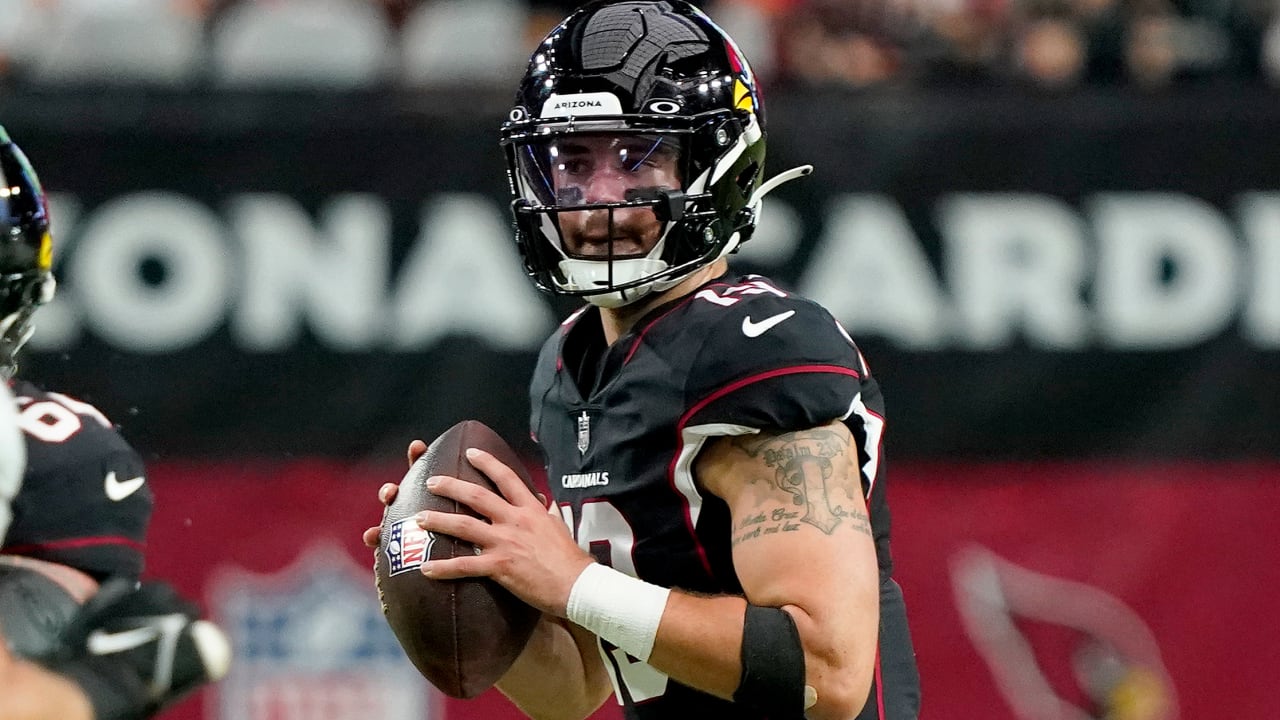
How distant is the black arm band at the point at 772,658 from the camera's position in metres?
2.14

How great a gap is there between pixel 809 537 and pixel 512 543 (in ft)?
1.28

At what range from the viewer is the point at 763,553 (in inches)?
85.7

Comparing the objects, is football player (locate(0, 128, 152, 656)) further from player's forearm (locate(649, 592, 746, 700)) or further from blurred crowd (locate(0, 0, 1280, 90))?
blurred crowd (locate(0, 0, 1280, 90))

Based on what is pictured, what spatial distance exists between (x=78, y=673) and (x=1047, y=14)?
4642 mm

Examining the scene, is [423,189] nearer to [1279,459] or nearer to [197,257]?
[197,257]

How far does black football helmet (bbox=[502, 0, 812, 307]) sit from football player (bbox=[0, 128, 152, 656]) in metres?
0.67

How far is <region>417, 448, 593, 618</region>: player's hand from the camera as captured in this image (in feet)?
7.34

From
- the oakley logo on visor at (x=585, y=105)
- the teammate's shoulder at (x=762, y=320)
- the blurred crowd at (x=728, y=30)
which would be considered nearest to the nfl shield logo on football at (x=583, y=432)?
the teammate's shoulder at (x=762, y=320)

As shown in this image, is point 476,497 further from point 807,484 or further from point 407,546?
point 807,484

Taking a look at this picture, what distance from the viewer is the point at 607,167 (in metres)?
2.47

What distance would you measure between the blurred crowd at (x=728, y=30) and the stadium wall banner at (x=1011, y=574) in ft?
3.75

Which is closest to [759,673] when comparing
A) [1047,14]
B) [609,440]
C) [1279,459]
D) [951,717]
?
[609,440]

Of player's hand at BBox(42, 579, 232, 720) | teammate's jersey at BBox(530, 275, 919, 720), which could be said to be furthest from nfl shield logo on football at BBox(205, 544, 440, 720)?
player's hand at BBox(42, 579, 232, 720)

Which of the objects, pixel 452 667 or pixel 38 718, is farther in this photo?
pixel 452 667
